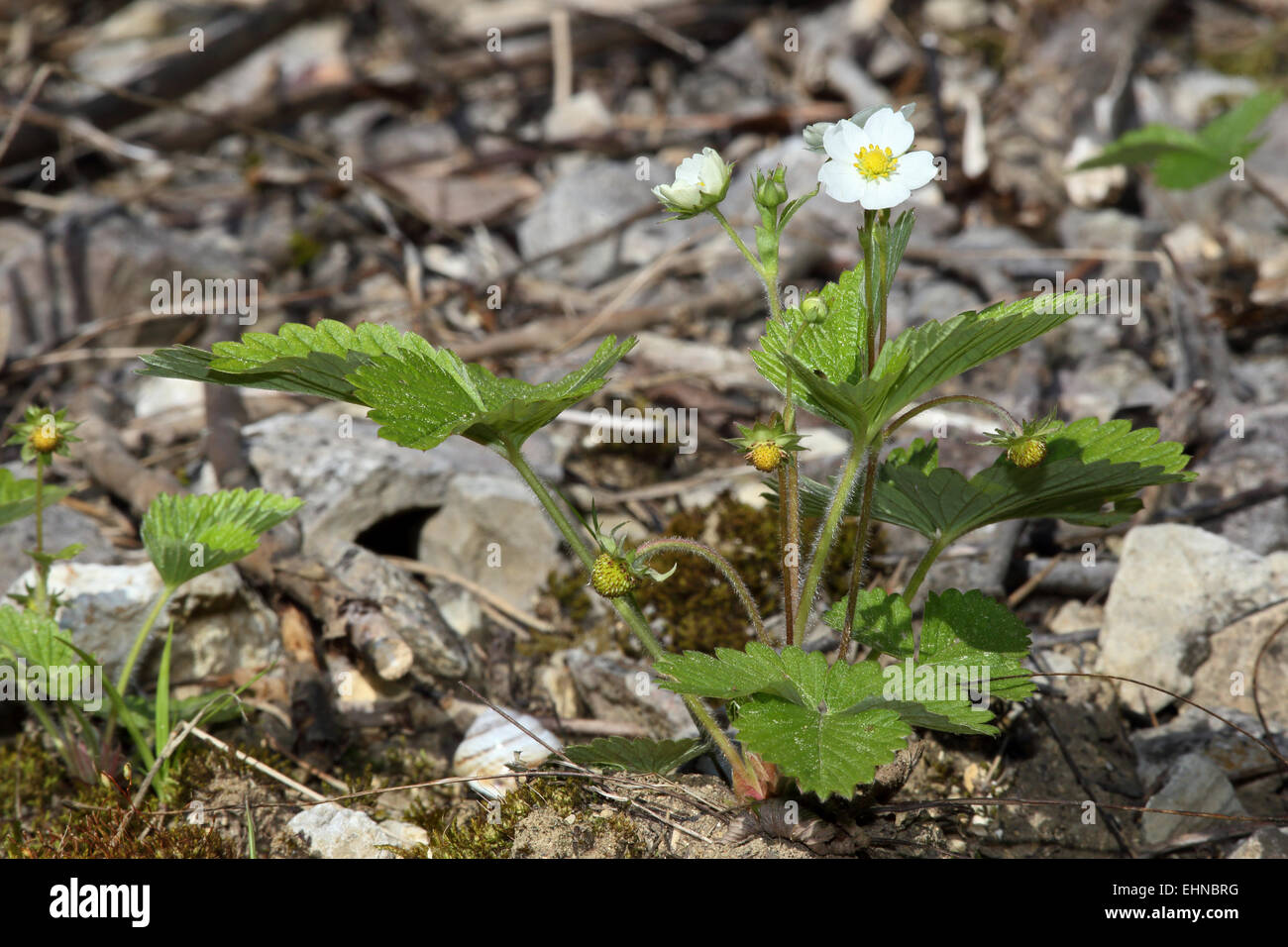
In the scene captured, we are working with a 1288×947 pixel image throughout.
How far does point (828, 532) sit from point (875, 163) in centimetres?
72

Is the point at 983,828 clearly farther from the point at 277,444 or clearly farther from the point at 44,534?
the point at 44,534

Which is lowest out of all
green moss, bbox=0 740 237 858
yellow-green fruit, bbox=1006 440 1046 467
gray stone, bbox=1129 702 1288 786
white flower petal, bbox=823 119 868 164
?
green moss, bbox=0 740 237 858

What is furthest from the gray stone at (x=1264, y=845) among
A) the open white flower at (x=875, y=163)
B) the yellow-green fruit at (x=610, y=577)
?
the open white flower at (x=875, y=163)

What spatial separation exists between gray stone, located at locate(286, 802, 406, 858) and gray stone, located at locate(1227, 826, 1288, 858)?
1981 mm

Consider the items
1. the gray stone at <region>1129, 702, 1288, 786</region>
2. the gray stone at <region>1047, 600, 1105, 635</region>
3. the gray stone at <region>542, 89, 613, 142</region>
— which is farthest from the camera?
the gray stone at <region>542, 89, 613, 142</region>

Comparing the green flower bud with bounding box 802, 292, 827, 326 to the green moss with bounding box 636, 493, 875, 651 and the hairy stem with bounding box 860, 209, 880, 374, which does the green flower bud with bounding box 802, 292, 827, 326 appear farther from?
the green moss with bounding box 636, 493, 875, 651

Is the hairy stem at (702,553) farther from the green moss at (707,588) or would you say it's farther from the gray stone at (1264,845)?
the gray stone at (1264,845)

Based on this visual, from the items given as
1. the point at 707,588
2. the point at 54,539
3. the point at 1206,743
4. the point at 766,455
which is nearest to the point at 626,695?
the point at 707,588

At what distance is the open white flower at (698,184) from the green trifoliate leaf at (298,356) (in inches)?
22.4

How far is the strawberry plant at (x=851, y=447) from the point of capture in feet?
6.15

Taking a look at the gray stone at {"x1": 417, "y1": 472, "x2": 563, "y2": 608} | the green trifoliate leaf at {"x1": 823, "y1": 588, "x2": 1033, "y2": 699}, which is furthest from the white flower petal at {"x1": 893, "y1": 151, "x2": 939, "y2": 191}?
the gray stone at {"x1": 417, "y1": 472, "x2": 563, "y2": 608}

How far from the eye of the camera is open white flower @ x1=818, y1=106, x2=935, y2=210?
1.89m

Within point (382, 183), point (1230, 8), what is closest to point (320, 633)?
point (382, 183)

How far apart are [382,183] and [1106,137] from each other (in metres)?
3.81
